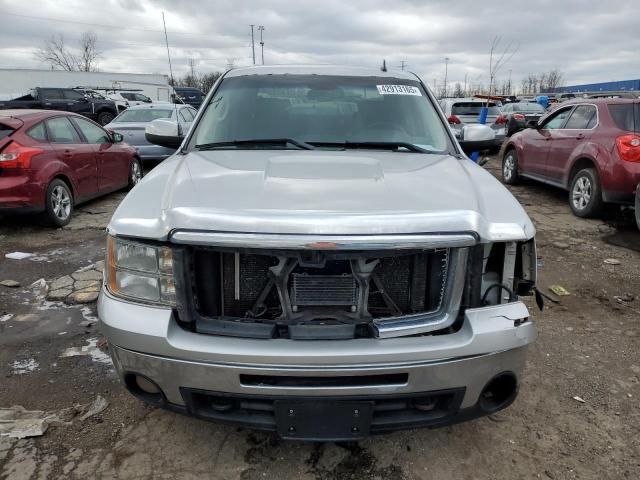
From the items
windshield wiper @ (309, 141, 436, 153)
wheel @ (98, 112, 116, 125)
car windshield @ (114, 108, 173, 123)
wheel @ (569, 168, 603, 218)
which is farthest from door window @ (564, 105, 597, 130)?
Result: wheel @ (98, 112, 116, 125)

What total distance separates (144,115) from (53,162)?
555cm

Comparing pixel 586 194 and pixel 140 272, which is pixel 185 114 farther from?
pixel 140 272

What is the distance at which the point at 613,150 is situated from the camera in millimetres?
6324

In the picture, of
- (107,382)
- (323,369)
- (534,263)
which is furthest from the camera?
(107,382)

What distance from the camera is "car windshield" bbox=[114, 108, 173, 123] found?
1117 cm

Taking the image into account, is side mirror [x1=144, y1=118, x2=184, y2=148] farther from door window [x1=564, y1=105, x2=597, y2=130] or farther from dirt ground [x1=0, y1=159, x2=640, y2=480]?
door window [x1=564, y1=105, x2=597, y2=130]

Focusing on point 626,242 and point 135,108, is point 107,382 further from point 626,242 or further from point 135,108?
point 135,108

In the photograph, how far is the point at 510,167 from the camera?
9.55 metres

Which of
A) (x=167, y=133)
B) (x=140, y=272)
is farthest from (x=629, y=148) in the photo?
(x=140, y=272)

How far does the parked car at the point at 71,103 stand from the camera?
20.9 m

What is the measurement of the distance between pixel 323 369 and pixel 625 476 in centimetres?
160

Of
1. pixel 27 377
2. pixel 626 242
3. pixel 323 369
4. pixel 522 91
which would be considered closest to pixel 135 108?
pixel 27 377

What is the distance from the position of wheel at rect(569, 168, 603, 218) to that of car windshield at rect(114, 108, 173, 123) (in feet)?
28.5

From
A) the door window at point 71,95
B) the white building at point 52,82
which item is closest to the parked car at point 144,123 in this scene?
the door window at point 71,95
